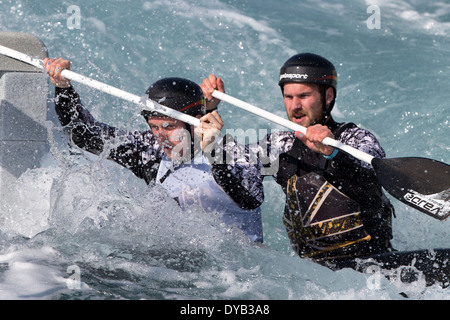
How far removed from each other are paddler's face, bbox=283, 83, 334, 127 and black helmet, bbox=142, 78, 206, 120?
54 cm

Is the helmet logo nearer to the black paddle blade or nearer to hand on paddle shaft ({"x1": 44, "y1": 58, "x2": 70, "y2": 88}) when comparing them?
the black paddle blade

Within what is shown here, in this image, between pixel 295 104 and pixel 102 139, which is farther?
pixel 102 139

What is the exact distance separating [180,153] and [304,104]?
78 cm

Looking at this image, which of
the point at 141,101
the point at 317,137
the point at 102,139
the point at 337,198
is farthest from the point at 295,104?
the point at 102,139

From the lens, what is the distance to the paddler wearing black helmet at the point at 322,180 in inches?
128

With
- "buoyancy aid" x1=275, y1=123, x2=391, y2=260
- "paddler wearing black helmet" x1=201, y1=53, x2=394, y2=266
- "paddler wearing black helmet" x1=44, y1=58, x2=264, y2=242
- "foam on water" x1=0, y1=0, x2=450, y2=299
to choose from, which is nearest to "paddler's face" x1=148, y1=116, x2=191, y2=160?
"paddler wearing black helmet" x1=44, y1=58, x2=264, y2=242

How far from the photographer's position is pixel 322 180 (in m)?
3.31

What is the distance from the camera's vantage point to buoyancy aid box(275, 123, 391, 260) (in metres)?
3.28

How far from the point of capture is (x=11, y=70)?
4.37m

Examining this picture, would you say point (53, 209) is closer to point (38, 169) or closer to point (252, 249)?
point (38, 169)

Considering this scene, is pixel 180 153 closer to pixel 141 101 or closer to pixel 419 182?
pixel 141 101

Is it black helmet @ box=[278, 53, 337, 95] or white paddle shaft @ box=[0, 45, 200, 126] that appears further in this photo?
black helmet @ box=[278, 53, 337, 95]
